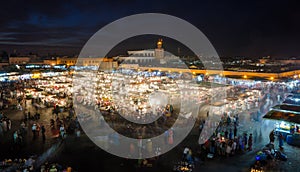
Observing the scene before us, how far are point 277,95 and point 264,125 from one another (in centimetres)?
655

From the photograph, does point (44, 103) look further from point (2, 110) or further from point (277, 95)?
point (277, 95)

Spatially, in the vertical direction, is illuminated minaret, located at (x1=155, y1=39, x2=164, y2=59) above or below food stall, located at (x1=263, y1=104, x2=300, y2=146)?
above

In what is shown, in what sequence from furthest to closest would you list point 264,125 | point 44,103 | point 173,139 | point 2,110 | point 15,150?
point 44,103, point 2,110, point 264,125, point 173,139, point 15,150

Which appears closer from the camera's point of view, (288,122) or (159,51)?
(288,122)

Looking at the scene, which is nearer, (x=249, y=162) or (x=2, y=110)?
(x=249, y=162)

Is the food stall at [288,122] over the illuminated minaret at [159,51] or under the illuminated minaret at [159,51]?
under

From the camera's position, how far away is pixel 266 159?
21.7 feet

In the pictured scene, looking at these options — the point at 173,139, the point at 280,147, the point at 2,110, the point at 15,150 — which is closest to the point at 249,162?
the point at 280,147

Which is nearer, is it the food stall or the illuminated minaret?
the food stall

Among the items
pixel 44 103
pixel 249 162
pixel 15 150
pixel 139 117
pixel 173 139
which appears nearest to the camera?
pixel 249 162

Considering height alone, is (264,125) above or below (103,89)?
below

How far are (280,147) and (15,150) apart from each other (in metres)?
8.41

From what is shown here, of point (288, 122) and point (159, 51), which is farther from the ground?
point (159, 51)

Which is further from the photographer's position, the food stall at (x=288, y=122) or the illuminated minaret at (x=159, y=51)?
the illuminated minaret at (x=159, y=51)
